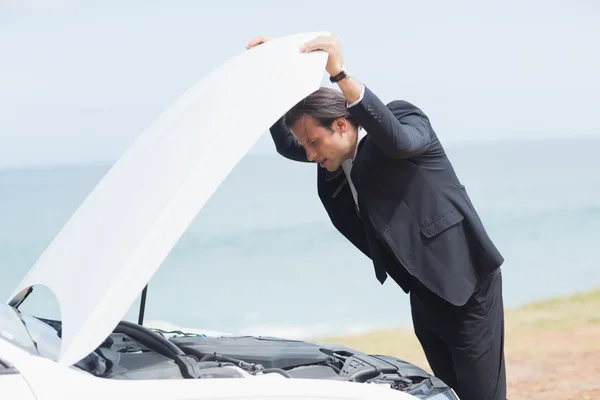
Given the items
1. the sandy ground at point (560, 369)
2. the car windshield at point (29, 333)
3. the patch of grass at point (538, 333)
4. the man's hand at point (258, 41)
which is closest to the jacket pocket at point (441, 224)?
the man's hand at point (258, 41)

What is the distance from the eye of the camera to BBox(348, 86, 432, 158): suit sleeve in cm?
225

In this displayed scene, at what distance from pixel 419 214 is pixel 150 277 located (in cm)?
89

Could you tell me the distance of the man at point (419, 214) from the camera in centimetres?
240

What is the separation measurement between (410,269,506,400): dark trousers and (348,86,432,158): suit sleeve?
1.53 feet

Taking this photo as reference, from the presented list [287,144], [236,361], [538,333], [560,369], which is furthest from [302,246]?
[236,361]

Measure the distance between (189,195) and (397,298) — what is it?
6839 millimetres

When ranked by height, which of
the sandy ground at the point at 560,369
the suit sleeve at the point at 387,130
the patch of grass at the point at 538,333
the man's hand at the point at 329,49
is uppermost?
the man's hand at the point at 329,49

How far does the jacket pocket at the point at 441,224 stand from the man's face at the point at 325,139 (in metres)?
0.32

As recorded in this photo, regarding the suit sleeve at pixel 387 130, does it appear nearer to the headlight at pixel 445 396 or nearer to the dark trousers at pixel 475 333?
the dark trousers at pixel 475 333

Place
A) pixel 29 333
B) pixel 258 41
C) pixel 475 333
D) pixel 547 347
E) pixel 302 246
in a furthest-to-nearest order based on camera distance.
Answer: pixel 302 246, pixel 547 347, pixel 258 41, pixel 475 333, pixel 29 333

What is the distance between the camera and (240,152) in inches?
78.7

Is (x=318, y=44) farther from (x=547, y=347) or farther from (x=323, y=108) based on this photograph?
(x=547, y=347)

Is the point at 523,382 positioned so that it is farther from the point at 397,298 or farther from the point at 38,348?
the point at 397,298

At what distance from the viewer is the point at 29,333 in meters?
2.21
